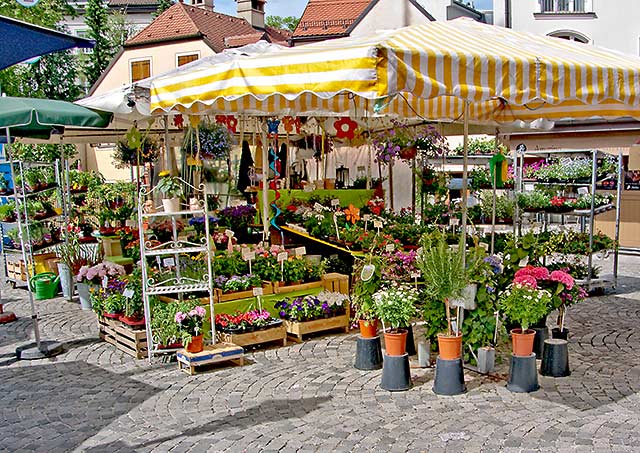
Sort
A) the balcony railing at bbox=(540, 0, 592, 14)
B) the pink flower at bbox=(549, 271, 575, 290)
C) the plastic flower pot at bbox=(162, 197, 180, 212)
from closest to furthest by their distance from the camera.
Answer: the pink flower at bbox=(549, 271, 575, 290) < the plastic flower pot at bbox=(162, 197, 180, 212) < the balcony railing at bbox=(540, 0, 592, 14)

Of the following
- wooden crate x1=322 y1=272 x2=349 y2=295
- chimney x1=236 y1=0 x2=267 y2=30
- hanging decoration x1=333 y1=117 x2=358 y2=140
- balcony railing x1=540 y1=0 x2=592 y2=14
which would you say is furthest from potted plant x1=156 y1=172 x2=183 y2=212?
chimney x1=236 y1=0 x2=267 y2=30

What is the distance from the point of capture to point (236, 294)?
6.78 metres

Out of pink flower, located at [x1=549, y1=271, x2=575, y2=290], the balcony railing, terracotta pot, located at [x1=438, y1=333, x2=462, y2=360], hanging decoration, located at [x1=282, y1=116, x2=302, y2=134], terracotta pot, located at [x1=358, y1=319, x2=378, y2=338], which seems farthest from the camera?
the balcony railing

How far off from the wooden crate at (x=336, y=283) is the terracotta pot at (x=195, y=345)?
195 centimetres

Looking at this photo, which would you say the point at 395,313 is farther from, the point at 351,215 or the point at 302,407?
the point at 351,215

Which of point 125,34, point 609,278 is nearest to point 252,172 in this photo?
point 609,278

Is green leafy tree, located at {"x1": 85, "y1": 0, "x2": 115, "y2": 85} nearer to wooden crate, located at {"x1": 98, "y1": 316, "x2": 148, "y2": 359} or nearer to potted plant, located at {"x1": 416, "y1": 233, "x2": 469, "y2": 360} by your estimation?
wooden crate, located at {"x1": 98, "y1": 316, "x2": 148, "y2": 359}

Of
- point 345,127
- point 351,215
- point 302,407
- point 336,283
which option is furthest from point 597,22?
point 302,407

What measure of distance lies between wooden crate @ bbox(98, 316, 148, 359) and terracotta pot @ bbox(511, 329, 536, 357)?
341 cm

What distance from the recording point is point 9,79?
23.1 metres

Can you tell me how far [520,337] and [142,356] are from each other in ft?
11.5

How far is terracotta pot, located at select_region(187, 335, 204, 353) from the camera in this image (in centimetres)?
585

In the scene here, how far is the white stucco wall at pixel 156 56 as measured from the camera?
1017 inches

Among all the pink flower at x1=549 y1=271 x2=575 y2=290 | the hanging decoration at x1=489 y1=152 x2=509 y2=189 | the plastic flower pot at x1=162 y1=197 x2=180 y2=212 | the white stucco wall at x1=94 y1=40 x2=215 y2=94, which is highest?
the white stucco wall at x1=94 y1=40 x2=215 y2=94
